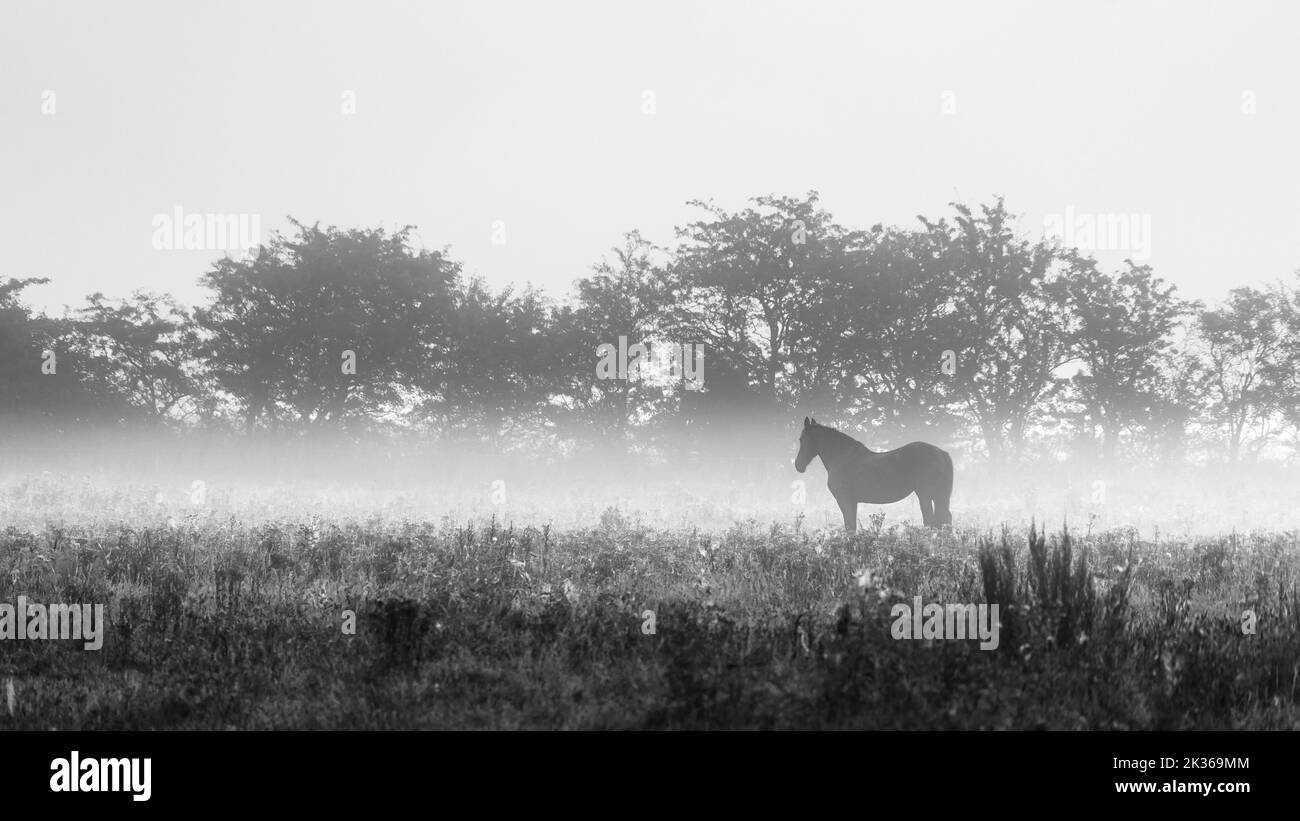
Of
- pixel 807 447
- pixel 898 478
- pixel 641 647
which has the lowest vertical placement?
pixel 641 647

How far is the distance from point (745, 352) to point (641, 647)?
3464cm

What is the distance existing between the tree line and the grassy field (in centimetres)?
3030

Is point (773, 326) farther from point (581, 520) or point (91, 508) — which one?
point (91, 508)

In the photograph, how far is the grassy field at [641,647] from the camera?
527cm

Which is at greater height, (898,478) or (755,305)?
(755,305)

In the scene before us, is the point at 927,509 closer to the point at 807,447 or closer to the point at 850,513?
the point at 850,513

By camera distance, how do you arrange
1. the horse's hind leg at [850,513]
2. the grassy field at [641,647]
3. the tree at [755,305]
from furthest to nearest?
the tree at [755,305]
the horse's hind leg at [850,513]
the grassy field at [641,647]

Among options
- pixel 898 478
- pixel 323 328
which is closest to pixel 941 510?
pixel 898 478

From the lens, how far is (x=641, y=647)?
6570 mm

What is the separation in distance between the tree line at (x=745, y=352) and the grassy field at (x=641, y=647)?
30299 mm

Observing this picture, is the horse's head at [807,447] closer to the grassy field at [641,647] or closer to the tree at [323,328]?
the grassy field at [641,647]

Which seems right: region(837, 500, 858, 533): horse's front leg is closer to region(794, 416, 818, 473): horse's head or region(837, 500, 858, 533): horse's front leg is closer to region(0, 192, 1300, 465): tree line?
region(794, 416, 818, 473): horse's head

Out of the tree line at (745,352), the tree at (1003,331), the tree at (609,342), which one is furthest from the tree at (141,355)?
the tree at (1003,331)

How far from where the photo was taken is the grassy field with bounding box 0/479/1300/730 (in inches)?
207
